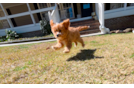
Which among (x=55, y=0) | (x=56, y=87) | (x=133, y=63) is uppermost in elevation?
(x=55, y=0)

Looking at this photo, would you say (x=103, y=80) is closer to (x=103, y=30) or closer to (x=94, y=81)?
(x=94, y=81)

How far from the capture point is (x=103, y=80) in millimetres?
1811

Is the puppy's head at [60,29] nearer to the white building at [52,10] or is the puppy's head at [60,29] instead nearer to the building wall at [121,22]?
the white building at [52,10]

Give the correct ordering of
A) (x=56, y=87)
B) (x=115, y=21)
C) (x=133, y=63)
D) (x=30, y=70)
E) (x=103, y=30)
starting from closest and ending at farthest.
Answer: (x=56, y=87) → (x=133, y=63) → (x=30, y=70) → (x=103, y=30) → (x=115, y=21)

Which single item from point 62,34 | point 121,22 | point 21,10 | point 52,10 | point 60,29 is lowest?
point 121,22

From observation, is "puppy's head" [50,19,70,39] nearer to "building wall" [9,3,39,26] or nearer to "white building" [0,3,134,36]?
"white building" [0,3,134,36]

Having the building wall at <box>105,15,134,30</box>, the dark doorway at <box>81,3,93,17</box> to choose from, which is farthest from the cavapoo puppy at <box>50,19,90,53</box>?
the dark doorway at <box>81,3,93,17</box>

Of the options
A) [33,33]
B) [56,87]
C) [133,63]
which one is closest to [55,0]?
[56,87]

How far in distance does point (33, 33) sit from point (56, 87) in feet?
34.9

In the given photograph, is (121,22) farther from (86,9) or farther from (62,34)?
(62,34)

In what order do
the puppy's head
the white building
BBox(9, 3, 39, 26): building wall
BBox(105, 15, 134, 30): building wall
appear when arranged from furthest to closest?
BBox(9, 3, 39, 26): building wall
the white building
BBox(105, 15, 134, 30): building wall
the puppy's head

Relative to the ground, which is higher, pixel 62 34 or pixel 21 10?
pixel 21 10

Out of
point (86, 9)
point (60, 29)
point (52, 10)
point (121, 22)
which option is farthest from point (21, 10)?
point (121, 22)

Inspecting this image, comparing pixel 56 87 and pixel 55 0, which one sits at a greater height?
pixel 55 0
